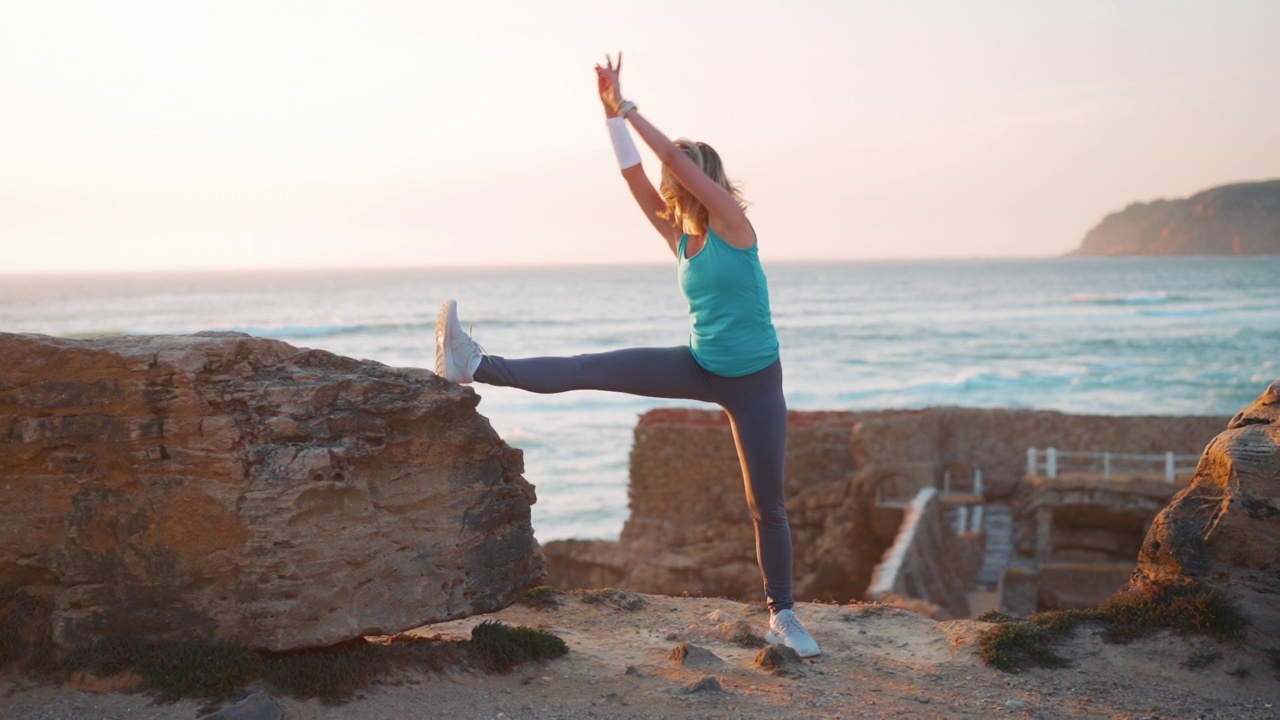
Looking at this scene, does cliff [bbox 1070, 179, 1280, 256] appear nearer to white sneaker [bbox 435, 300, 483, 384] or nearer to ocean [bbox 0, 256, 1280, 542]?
ocean [bbox 0, 256, 1280, 542]

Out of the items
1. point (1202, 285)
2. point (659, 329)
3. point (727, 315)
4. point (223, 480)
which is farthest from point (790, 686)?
point (1202, 285)

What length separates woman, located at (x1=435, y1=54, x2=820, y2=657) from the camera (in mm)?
4570

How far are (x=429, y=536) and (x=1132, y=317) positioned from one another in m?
66.9

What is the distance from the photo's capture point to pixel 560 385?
4.73 meters

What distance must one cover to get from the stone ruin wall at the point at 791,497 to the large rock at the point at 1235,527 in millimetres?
11121

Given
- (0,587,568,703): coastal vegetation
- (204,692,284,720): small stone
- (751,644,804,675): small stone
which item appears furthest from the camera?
(751,644,804,675): small stone

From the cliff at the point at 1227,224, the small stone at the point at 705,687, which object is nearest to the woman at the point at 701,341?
the small stone at the point at 705,687

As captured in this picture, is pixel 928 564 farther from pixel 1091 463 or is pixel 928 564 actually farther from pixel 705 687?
pixel 705 687

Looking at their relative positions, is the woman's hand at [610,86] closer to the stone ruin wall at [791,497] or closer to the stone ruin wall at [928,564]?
the stone ruin wall at [928,564]

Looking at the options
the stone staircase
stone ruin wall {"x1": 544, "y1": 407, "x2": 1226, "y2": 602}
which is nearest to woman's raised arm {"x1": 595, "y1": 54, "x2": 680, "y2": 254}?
stone ruin wall {"x1": 544, "y1": 407, "x2": 1226, "y2": 602}

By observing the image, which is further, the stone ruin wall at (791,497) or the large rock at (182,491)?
the stone ruin wall at (791,497)

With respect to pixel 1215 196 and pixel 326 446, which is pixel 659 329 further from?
pixel 1215 196

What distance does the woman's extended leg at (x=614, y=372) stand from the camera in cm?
473

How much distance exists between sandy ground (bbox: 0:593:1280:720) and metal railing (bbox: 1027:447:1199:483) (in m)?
13.6
